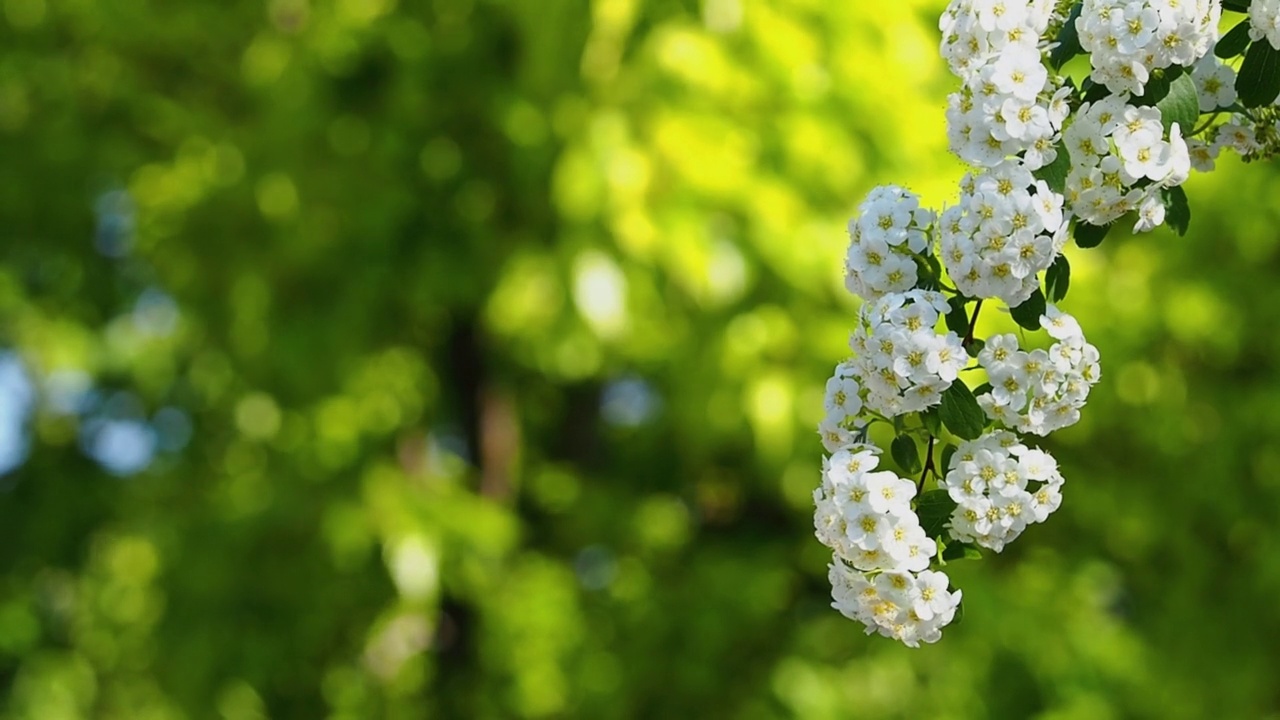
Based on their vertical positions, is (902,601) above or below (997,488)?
below

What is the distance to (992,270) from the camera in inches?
48.3

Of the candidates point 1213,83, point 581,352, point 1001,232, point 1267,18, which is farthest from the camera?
point 581,352

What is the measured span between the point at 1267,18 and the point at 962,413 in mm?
460

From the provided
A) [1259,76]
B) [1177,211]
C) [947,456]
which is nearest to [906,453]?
[947,456]

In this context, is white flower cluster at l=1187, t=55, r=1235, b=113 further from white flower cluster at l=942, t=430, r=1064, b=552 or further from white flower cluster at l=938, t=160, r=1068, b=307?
white flower cluster at l=942, t=430, r=1064, b=552

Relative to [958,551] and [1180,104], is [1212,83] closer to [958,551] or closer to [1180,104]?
[1180,104]

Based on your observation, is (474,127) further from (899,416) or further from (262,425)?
(899,416)

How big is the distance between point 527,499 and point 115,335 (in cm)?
230

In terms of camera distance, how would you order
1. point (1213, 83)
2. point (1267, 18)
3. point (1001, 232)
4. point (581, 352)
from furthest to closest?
1. point (581, 352)
2. point (1213, 83)
3. point (1267, 18)
4. point (1001, 232)

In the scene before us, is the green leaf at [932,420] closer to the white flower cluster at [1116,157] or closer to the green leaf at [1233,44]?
the white flower cluster at [1116,157]

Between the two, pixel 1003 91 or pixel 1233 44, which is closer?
pixel 1003 91

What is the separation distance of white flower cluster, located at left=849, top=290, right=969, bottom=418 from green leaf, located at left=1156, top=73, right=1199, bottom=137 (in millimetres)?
271

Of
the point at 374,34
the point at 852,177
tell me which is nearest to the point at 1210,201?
the point at 852,177

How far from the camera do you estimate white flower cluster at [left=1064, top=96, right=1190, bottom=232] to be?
1247 millimetres
